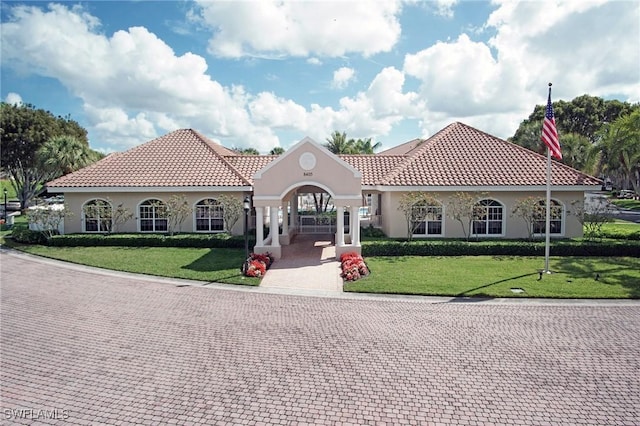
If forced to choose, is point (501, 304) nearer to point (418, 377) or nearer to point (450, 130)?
point (418, 377)

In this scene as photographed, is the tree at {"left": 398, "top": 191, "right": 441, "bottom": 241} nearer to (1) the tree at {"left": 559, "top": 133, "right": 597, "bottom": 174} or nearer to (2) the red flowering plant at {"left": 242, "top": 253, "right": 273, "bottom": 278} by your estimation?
(2) the red flowering plant at {"left": 242, "top": 253, "right": 273, "bottom": 278}

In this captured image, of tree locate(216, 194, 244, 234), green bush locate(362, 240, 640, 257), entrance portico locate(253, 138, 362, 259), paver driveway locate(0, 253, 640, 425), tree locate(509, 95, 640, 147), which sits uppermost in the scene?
tree locate(509, 95, 640, 147)

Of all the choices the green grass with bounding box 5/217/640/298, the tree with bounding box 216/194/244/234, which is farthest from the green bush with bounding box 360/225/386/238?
the tree with bounding box 216/194/244/234

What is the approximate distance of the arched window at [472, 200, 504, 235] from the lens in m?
25.1

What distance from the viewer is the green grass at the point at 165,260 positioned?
18547 mm

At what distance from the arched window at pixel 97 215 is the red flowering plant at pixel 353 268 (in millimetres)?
15335

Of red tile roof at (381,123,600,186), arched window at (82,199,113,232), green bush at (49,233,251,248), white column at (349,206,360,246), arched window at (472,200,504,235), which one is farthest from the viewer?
arched window at (82,199,113,232)

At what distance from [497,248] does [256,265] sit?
492 inches

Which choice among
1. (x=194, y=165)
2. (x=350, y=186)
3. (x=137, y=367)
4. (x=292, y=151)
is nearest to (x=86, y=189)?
(x=194, y=165)

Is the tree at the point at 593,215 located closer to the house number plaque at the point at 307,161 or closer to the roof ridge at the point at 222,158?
the house number plaque at the point at 307,161

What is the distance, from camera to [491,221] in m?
25.2

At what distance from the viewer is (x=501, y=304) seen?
14719 mm

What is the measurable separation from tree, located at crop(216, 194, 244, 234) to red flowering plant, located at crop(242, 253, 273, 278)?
4.98 m

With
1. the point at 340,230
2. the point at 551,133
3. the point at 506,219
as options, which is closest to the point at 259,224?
the point at 340,230
